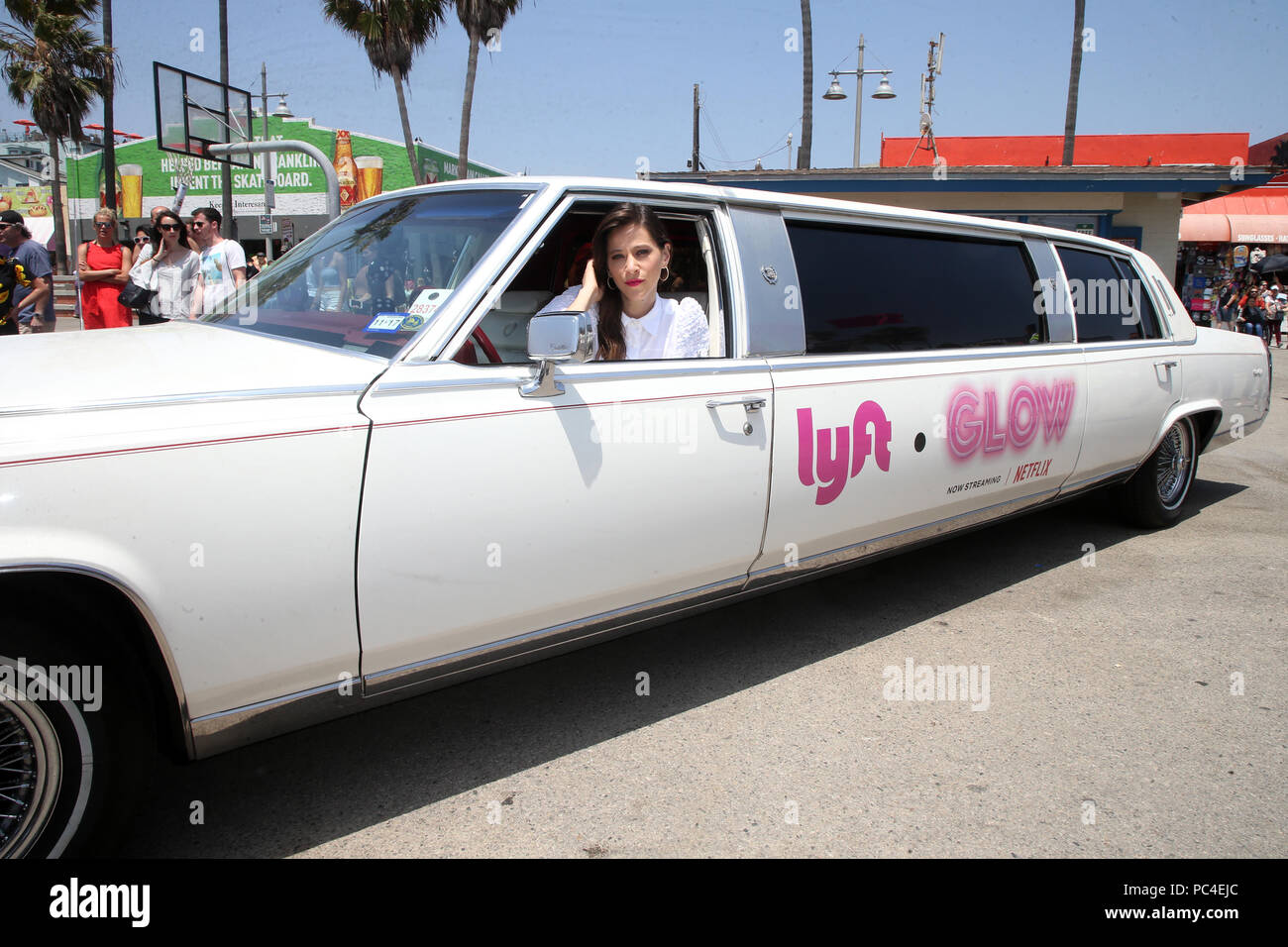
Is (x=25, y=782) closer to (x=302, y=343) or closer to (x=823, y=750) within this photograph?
(x=302, y=343)

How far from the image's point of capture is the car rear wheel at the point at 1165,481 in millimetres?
5281

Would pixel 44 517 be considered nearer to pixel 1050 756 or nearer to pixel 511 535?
pixel 511 535

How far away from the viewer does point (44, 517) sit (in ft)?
5.82

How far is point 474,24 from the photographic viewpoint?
22484mm

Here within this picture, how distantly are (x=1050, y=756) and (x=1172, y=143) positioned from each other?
1301 inches

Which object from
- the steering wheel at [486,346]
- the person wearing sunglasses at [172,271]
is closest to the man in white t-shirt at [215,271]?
the person wearing sunglasses at [172,271]

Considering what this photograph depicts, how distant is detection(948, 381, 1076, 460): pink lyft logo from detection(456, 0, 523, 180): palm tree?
19922 millimetres

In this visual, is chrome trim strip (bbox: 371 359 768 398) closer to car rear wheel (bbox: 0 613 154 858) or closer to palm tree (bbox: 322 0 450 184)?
car rear wheel (bbox: 0 613 154 858)

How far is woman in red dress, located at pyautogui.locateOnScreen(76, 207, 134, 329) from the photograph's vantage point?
23.6 feet

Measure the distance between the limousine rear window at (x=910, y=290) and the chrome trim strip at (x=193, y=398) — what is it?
69.6 inches

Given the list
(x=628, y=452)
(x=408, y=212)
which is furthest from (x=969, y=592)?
(x=408, y=212)

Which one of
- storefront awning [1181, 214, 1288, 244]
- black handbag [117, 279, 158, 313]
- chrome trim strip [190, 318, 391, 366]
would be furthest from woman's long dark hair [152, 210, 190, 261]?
storefront awning [1181, 214, 1288, 244]

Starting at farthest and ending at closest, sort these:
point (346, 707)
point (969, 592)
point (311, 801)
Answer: point (969, 592) → point (311, 801) → point (346, 707)

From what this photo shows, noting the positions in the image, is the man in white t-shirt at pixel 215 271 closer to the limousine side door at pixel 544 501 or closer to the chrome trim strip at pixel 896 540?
the limousine side door at pixel 544 501
